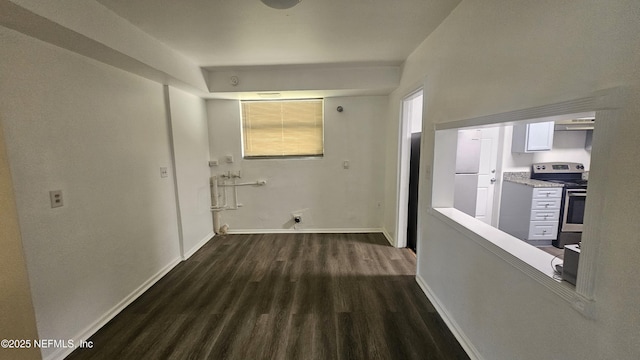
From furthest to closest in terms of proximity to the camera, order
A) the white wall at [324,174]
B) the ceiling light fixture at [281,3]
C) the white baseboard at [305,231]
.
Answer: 1. the white baseboard at [305,231]
2. the white wall at [324,174]
3. the ceiling light fixture at [281,3]

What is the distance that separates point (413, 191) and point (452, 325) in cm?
175

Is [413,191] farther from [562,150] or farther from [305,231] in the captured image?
[562,150]

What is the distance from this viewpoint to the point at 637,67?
0.78 meters

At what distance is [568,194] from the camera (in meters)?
3.21

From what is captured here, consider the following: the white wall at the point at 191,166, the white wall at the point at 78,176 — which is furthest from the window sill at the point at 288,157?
the white wall at the point at 78,176

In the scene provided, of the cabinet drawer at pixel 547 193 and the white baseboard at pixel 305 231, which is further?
the white baseboard at pixel 305 231

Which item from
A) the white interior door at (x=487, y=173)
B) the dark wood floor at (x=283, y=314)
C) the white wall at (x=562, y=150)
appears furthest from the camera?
the white interior door at (x=487, y=173)

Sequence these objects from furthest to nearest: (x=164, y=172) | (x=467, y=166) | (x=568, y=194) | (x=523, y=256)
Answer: (x=467, y=166) → (x=568, y=194) → (x=164, y=172) → (x=523, y=256)

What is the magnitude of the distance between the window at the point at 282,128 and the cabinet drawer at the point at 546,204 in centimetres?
301

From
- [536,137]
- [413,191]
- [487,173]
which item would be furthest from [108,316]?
[536,137]

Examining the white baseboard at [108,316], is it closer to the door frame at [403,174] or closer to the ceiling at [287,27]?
the ceiling at [287,27]

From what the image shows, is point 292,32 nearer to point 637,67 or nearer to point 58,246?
point 637,67

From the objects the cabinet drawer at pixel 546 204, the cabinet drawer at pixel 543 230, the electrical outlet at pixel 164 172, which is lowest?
the cabinet drawer at pixel 543 230

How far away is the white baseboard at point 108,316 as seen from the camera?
1728mm
